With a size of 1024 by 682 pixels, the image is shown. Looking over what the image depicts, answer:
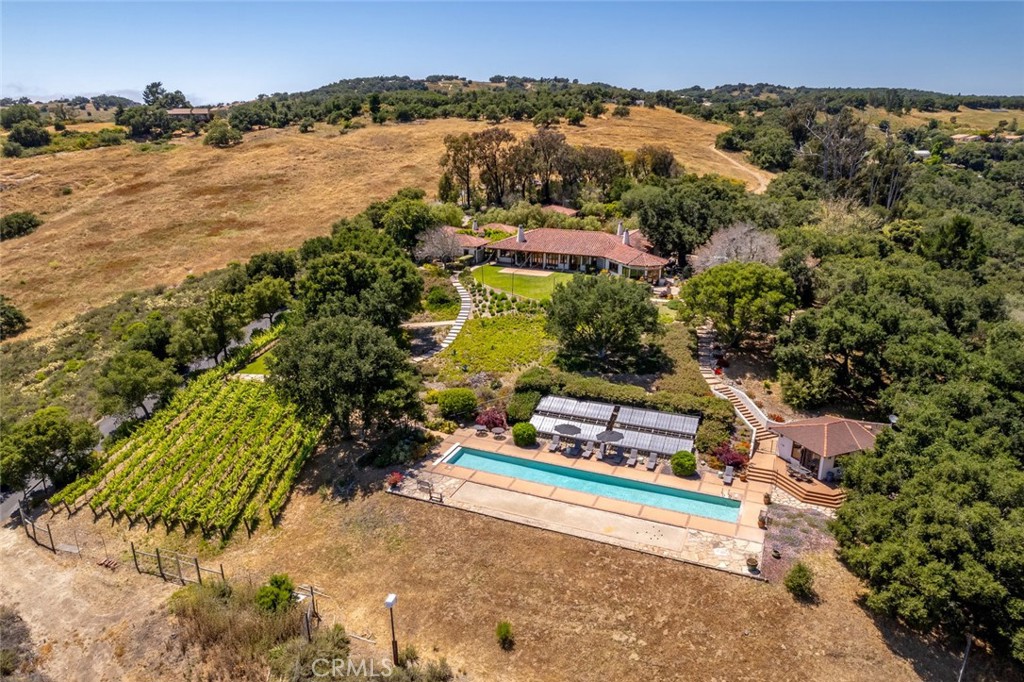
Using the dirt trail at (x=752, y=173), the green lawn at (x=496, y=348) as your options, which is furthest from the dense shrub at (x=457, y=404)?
the dirt trail at (x=752, y=173)

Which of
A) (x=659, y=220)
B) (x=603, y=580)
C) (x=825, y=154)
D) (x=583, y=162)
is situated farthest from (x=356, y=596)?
(x=825, y=154)

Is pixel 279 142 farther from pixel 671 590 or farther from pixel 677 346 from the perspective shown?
pixel 671 590

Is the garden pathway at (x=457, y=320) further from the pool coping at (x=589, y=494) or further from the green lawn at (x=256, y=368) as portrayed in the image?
the pool coping at (x=589, y=494)

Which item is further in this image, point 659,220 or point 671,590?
point 659,220

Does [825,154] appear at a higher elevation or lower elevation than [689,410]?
higher

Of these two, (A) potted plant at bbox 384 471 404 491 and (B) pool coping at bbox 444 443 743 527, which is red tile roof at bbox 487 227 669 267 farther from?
(A) potted plant at bbox 384 471 404 491
